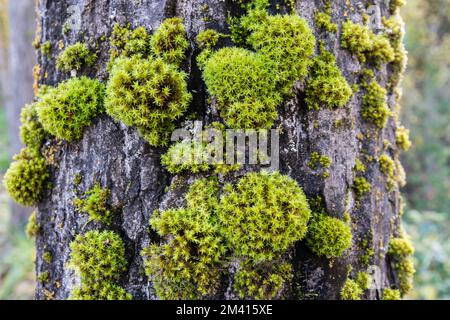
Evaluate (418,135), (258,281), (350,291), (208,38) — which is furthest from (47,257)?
(418,135)

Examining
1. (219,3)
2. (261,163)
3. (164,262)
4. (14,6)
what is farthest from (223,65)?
→ (14,6)

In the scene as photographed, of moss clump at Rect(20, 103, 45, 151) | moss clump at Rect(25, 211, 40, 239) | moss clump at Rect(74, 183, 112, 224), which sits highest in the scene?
moss clump at Rect(20, 103, 45, 151)

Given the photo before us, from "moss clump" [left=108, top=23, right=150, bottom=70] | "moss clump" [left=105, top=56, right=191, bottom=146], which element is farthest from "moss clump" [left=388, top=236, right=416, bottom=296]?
"moss clump" [left=108, top=23, right=150, bottom=70]

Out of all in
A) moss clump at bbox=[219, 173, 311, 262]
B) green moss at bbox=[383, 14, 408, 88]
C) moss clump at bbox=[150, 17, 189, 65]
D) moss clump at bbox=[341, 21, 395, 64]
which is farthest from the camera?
green moss at bbox=[383, 14, 408, 88]

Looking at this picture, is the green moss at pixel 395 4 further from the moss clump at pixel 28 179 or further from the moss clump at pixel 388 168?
the moss clump at pixel 28 179

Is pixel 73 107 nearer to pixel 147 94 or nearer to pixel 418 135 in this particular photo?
pixel 147 94

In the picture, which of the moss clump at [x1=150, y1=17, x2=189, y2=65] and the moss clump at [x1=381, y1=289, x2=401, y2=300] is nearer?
the moss clump at [x1=150, y1=17, x2=189, y2=65]

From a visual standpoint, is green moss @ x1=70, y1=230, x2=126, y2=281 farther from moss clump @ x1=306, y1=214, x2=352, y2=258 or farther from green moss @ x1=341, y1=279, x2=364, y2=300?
green moss @ x1=341, y1=279, x2=364, y2=300
